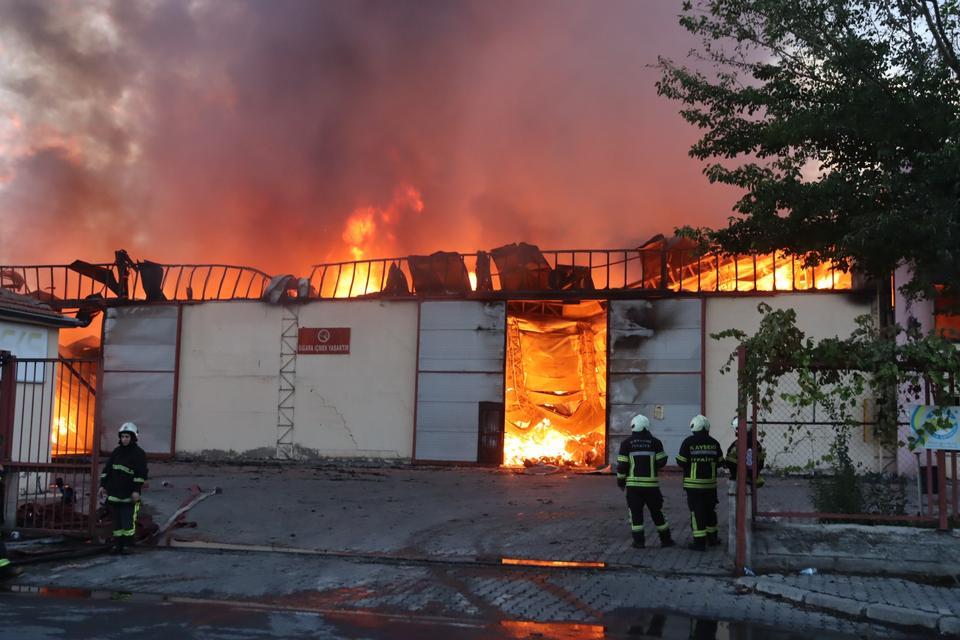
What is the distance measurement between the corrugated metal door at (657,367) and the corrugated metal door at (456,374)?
3.42 metres

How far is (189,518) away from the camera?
42.1 ft

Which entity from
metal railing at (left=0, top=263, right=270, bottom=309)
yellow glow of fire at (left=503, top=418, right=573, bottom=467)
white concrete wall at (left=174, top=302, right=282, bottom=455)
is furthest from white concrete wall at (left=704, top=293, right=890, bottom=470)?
metal railing at (left=0, top=263, right=270, bottom=309)

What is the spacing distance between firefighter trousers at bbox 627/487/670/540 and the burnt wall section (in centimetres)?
1976

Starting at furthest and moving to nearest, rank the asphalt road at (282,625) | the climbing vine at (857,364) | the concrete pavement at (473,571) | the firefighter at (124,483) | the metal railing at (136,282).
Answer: the metal railing at (136,282), the firefighter at (124,483), the climbing vine at (857,364), the concrete pavement at (473,571), the asphalt road at (282,625)

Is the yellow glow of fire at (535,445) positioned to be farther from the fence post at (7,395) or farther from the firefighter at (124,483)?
the fence post at (7,395)

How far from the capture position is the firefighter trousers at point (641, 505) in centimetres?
1005

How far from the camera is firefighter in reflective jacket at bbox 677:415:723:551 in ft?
32.5

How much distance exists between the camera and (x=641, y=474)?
1006 cm

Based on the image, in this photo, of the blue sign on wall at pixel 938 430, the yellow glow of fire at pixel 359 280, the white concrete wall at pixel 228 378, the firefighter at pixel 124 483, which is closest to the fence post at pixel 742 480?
the blue sign on wall at pixel 938 430

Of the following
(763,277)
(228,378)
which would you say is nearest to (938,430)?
(763,277)

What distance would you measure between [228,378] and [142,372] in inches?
121

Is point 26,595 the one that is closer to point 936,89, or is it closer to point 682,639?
point 682,639

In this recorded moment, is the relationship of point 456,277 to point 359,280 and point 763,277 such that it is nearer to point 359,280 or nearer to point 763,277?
point 359,280

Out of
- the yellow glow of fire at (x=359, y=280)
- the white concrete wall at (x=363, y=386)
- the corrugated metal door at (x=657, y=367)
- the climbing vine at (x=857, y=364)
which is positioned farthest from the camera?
the yellow glow of fire at (x=359, y=280)
